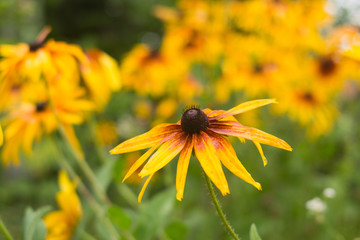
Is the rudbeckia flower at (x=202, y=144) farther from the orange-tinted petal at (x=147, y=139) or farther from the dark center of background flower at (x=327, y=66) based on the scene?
the dark center of background flower at (x=327, y=66)

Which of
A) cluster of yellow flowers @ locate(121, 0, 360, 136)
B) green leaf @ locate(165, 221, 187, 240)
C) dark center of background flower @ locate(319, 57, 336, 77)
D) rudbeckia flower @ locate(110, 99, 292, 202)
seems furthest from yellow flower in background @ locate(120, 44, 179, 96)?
rudbeckia flower @ locate(110, 99, 292, 202)

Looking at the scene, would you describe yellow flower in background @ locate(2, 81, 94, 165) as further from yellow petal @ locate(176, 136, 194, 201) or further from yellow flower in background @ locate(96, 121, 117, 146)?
yellow flower in background @ locate(96, 121, 117, 146)

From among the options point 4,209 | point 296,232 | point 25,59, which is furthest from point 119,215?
point 4,209

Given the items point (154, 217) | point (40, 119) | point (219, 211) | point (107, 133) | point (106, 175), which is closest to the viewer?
point (219, 211)

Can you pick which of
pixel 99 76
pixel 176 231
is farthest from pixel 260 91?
pixel 176 231

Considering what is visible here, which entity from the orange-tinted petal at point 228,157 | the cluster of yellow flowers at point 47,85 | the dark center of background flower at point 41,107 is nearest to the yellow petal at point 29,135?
A: the cluster of yellow flowers at point 47,85

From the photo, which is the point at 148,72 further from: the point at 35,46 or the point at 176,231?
the point at 176,231
